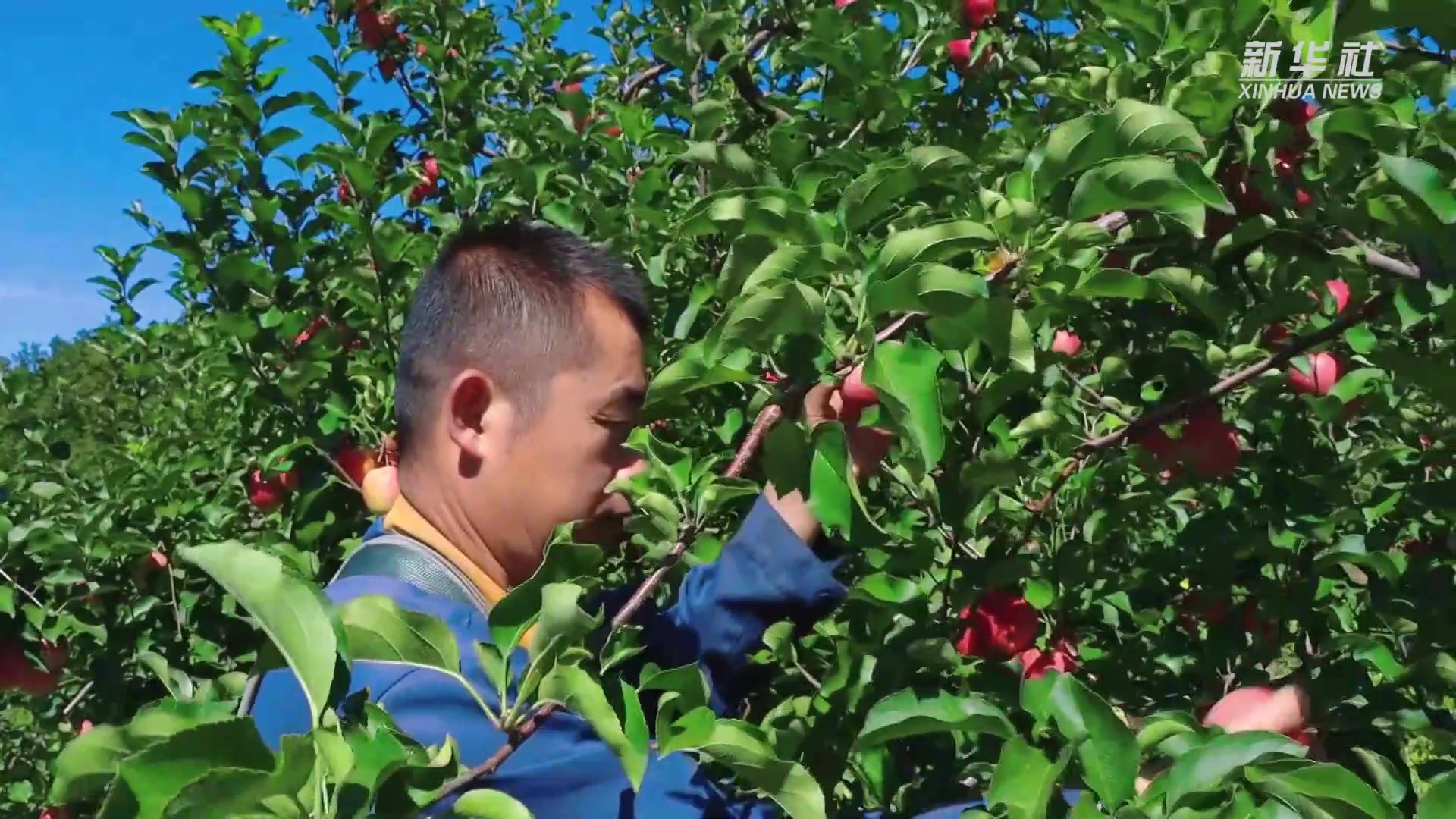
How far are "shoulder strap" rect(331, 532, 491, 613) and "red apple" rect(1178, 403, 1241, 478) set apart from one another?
32.6 inches

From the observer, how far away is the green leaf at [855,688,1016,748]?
0.74 metres

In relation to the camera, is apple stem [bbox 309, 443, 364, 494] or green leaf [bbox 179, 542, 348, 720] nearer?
green leaf [bbox 179, 542, 348, 720]

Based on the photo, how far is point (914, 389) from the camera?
72cm

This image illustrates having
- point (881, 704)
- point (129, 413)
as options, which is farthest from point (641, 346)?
point (129, 413)

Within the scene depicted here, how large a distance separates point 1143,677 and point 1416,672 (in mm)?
487

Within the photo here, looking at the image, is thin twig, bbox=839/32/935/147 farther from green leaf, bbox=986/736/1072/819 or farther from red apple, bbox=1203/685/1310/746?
green leaf, bbox=986/736/1072/819

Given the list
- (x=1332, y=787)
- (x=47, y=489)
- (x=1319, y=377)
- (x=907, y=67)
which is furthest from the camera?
(x=47, y=489)

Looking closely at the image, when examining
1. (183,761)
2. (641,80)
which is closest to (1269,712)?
(183,761)

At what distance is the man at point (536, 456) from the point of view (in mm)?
1109

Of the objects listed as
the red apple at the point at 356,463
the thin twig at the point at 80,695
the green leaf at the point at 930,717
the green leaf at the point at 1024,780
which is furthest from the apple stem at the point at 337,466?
the green leaf at the point at 1024,780

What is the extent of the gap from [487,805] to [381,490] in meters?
1.10

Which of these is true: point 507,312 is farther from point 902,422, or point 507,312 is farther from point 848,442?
point 902,422

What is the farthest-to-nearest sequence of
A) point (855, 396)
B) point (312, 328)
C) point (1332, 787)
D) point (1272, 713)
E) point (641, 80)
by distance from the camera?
1. point (641, 80)
2. point (312, 328)
3. point (1272, 713)
4. point (855, 396)
5. point (1332, 787)

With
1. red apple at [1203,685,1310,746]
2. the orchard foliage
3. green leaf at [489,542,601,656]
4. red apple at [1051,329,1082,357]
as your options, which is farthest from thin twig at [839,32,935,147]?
green leaf at [489,542,601,656]
